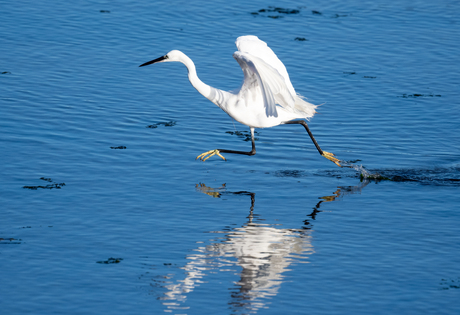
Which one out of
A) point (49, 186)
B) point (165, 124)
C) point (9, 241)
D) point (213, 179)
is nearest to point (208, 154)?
point (213, 179)

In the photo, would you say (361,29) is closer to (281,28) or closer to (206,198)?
(281,28)

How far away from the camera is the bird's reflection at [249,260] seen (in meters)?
7.24

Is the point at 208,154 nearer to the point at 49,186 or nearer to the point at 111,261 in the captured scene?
the point at 49,186

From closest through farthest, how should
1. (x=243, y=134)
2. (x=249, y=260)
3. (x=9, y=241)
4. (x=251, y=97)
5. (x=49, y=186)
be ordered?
(x=249, y=260) → (x=9, y=241) → (x=49, y=186) → (x=251, y=97) → (x=243, y=134)

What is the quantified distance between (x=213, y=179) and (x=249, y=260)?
2994 mm

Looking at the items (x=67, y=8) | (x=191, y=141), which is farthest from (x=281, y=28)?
(x=191, y=141)

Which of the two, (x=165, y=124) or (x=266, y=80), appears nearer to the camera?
(x=266, y=80)

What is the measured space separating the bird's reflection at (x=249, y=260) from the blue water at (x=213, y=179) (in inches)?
1.1

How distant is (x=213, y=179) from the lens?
432 inches

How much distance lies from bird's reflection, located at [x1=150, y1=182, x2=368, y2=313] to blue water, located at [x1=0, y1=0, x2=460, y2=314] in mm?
28

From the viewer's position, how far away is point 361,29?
2130 cm

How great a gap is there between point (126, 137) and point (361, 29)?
11128 mm

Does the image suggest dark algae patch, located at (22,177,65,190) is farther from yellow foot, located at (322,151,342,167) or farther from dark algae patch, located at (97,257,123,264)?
yellow foot, located at (322,151,342,167)

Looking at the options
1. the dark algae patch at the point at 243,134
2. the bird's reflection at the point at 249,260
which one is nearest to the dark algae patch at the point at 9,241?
the bird's reflection at the point at 249,260
